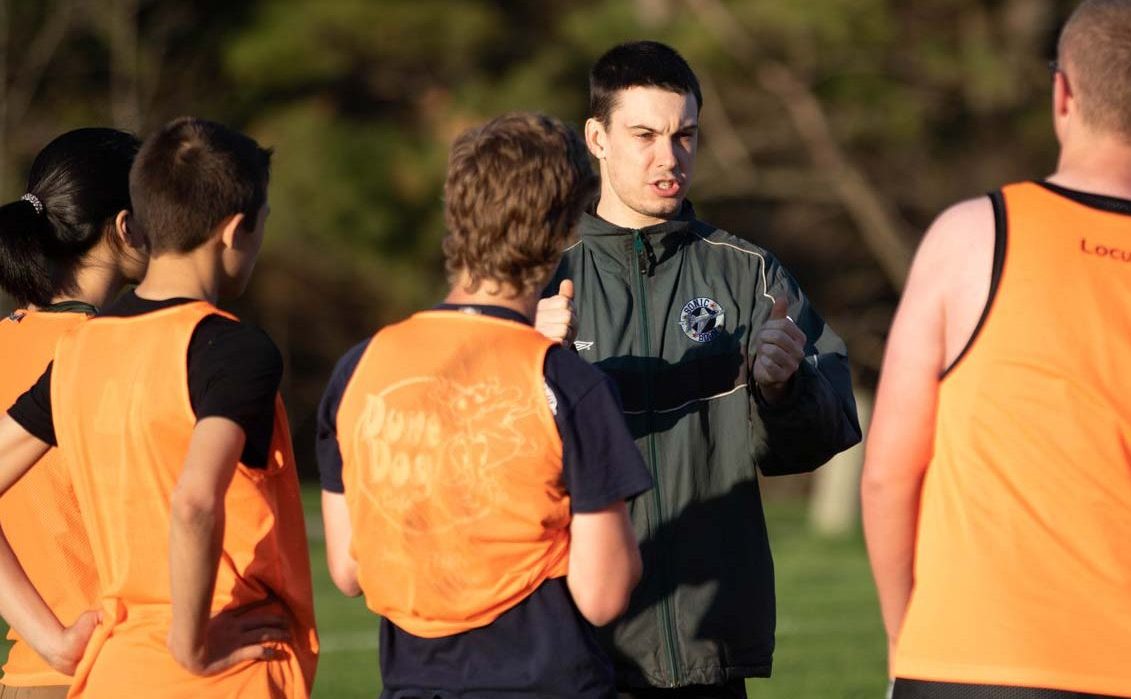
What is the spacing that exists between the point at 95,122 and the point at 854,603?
663 inches

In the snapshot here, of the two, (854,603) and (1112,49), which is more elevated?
(1112,49)

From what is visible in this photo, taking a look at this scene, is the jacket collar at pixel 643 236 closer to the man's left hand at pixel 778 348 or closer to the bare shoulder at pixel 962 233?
the man's left hand at pixel 778 348

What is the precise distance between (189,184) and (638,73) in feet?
5.00

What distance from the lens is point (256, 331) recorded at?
11.4 feet

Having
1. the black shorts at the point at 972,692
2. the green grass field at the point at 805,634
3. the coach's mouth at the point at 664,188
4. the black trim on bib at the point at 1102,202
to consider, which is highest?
the black trim on bib at the point at 1102,202

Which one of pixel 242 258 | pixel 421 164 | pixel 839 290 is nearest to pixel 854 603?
pixel 242 258

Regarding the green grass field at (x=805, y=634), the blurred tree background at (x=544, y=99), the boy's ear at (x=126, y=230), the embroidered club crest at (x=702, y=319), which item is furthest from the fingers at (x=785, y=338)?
the blurred tree background at (x=544, y=99)

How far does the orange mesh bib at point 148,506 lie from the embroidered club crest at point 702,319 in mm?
1260

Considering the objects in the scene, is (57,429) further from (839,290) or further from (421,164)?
(839,290)

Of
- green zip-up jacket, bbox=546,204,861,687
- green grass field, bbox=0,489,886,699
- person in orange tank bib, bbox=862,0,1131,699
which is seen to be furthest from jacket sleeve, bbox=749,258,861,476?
green grass field, bbox=0,489,886,699

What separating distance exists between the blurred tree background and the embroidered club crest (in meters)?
18.3

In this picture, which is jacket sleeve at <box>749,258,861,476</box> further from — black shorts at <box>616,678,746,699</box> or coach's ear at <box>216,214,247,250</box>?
coach's ear at <box>216,214,247,250</box>

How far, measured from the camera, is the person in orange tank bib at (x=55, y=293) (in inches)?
156

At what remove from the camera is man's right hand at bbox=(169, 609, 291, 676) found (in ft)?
11.1
